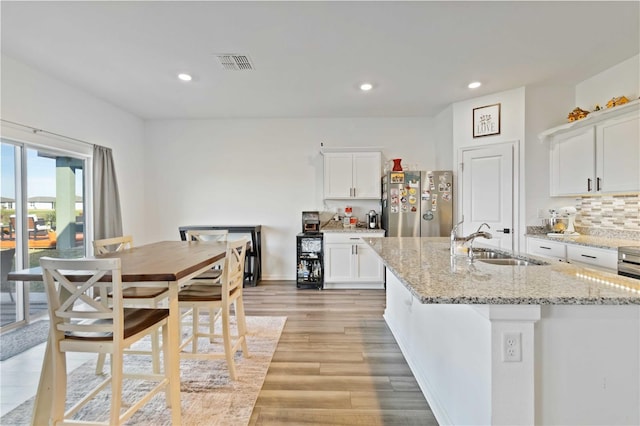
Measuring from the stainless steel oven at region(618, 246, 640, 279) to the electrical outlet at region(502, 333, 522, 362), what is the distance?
212cm

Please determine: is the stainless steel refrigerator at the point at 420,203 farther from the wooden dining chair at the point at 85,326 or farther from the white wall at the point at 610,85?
the wooden dining chair at the point at 85,326

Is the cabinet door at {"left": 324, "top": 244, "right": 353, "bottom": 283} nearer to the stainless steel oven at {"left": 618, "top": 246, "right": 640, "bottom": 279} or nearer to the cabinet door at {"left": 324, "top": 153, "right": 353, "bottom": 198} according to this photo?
the cabinet door at {"left": 324, "top": 153, "right": 353, "bottom": 198}

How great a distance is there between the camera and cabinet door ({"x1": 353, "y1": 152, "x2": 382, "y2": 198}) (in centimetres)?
450

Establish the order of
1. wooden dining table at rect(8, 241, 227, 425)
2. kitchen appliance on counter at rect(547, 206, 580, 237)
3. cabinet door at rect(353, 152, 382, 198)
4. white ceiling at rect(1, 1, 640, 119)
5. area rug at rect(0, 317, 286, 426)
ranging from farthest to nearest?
cabinet door at rect(353, 152, 382, 198) → kitchen appliance on counter at rect(547, 206, 580, 237) → white ceiling at rect(1, 1, 640, 119) → area rug at rect(0, 317, 286, 426) → wooden dining table at rect(8, 241, 227, 425)

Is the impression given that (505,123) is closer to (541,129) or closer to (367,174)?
(541,129)

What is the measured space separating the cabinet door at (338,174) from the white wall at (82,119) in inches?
125

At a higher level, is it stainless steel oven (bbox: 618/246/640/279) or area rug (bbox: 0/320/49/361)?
stainless steel oven (bbox: 618/246/640/279)

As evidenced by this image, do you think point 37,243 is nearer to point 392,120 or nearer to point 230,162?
point 230,162

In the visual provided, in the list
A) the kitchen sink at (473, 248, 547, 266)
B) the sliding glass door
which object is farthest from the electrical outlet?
the sliding glass door

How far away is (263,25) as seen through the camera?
2.31 metres

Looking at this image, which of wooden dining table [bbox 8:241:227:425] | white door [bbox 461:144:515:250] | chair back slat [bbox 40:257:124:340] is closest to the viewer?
chair back slat [bbox 40:257:124:340]

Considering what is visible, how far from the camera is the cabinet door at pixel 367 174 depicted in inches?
177

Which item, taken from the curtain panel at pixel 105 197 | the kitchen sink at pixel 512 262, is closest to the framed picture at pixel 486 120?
the kitchen sink at pixel 512 262

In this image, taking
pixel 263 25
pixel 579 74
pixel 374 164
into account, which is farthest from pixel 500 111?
pixel 263 25
